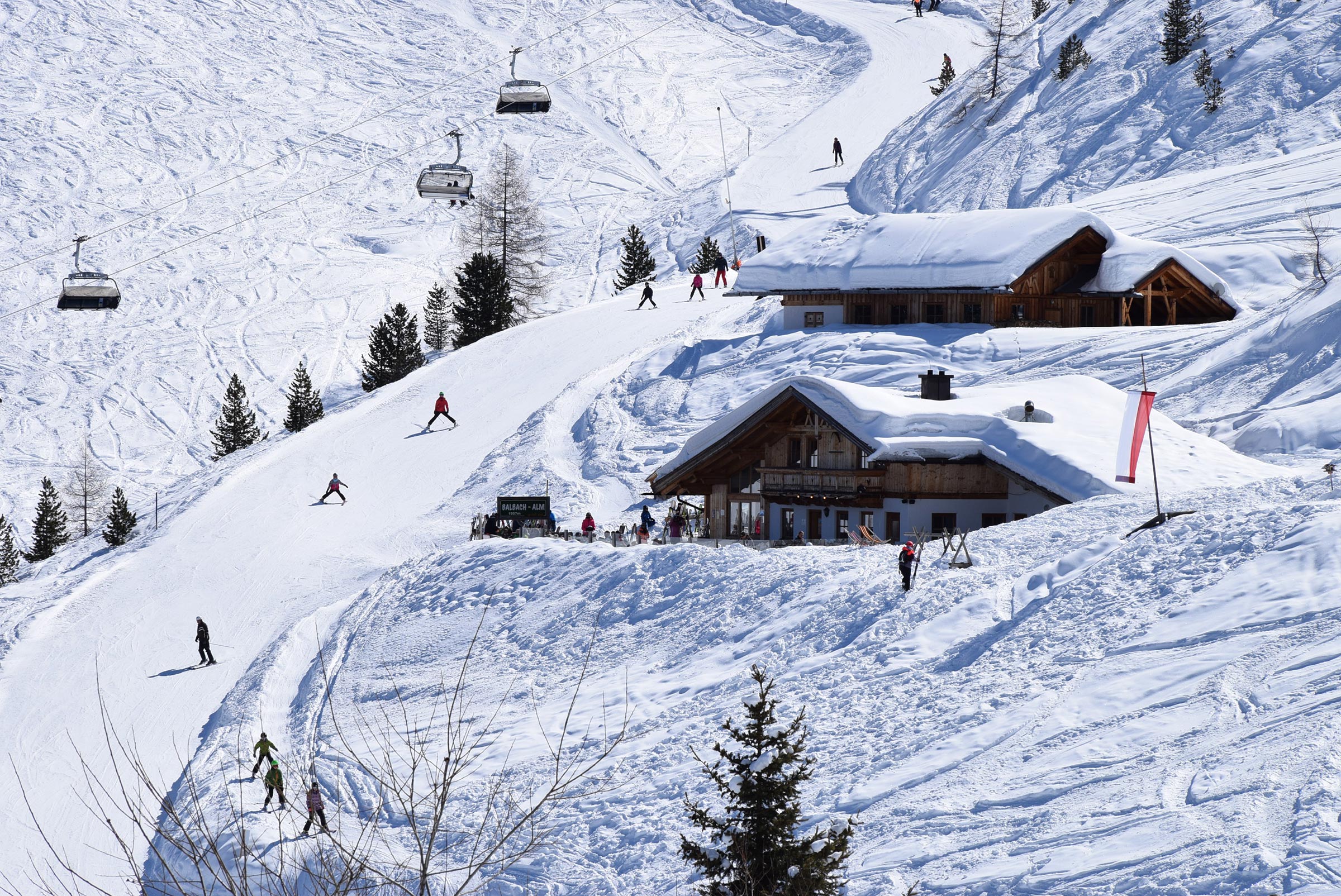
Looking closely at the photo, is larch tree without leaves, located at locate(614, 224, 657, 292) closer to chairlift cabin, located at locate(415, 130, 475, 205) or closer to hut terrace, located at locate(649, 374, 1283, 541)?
chairlift cabin, located at locate(415, 130, 475, 205)

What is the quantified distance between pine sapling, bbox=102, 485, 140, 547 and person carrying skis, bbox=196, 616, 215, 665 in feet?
37.5

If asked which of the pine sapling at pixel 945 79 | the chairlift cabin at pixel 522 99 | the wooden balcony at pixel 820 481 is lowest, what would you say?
the wooden balcony at pixel 820 481

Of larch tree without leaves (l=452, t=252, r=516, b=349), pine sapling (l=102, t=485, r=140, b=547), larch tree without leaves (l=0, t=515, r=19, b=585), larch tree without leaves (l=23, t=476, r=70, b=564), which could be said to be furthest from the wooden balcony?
larch tree without leaves (l=23, t=476, r=70, b=564)

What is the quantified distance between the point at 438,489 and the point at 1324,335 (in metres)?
26.0

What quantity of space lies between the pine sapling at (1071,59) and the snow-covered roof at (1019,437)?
146 feet

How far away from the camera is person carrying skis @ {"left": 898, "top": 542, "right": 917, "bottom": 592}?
25391 millimetres

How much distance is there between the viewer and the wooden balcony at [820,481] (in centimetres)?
3381

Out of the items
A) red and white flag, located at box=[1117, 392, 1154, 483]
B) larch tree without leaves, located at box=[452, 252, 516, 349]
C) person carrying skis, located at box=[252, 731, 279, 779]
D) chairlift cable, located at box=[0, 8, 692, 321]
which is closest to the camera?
person carrying skis, located at box=[252, 731, 279, 779]

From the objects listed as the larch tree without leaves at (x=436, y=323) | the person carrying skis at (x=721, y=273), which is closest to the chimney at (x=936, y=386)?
the person carrying skis at (x=721, y=273)

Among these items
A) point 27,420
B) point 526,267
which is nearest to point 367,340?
point 526,267

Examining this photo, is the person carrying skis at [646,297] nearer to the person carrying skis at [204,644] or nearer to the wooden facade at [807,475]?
the wooden facade at [807,475]

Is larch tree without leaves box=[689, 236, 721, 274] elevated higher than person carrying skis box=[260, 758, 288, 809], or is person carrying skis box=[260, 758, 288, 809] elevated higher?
larch tree without leaves box=[689, 236, 721, 274]

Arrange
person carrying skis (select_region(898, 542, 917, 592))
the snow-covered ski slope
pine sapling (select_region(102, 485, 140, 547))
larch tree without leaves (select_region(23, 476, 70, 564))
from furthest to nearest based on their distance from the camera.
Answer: the snow-covered ski slope → larch tree without leaves (select_region(23, 476, 70, 564)) → pine sapling (select_region(102, 485, 140, 547)) → person carrying skis (select_region(898, 542, 917, 592))

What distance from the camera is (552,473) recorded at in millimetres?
45438
